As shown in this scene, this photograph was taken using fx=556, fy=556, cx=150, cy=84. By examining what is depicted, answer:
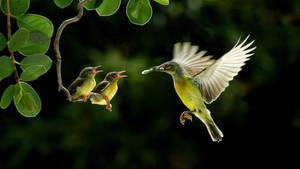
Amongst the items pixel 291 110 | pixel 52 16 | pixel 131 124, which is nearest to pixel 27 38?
pixel 52 16

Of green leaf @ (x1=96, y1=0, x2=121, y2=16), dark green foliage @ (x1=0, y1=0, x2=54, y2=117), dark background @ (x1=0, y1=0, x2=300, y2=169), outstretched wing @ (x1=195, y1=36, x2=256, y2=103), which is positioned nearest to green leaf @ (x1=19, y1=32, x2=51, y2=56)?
dark green foliage @ (x1=0, y1=0, x2=54, y2=117)

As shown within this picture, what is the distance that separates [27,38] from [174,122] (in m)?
3.72

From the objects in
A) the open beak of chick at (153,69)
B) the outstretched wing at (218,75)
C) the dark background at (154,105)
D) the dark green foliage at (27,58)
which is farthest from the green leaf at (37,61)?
the dark background at (154,105)

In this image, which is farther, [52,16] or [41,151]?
[41,151]

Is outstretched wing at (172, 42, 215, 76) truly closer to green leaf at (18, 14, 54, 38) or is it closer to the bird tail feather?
the bird tail feather

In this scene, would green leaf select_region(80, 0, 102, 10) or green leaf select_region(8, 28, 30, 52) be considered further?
green leaf select_region(80, 0, 102, 10)

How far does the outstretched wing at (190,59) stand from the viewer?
0.80m

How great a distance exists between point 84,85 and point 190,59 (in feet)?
0.66

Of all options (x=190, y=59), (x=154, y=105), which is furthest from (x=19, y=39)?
(x=154, y=105)

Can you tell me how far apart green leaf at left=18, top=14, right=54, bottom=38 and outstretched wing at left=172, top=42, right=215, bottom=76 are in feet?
0.59

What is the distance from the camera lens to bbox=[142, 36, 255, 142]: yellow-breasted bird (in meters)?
0.74

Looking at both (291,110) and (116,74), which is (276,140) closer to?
(291,110)

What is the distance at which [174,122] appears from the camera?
14.3ft

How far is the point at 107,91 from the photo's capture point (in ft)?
2.25
